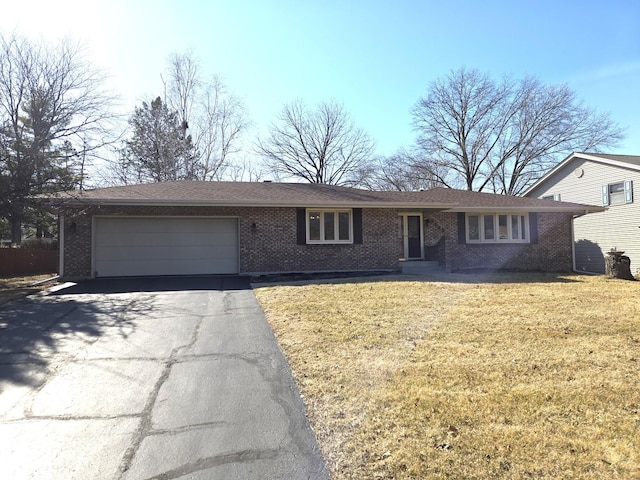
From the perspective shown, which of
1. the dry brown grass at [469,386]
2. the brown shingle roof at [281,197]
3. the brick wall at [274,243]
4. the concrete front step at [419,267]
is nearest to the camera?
the dry brown grass at [469,386]

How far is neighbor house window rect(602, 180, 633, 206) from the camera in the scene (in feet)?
54.2

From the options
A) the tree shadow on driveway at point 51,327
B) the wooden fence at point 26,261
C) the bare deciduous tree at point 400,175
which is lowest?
the tree shadow on driveway at point 51,327

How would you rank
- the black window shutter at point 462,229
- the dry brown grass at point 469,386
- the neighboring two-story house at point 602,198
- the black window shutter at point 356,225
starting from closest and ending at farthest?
the dry brown grass at point 469,386 → the black window shutter at point 356,225 → the black window shutter at point 462,229 → the neighboring two-story house at point 602,198

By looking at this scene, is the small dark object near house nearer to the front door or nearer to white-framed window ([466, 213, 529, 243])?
white-framed window ([466, 213, 529, 243])

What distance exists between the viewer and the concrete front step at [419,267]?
1411cm

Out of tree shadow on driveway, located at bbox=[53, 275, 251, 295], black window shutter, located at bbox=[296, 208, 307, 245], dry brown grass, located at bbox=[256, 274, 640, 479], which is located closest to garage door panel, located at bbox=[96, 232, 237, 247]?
tree shadow on driveway, located at bbox=[53, 275, 251, 295]

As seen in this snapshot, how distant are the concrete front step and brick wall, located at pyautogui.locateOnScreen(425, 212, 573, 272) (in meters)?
0.49

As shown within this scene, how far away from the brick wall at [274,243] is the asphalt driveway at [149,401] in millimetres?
5689

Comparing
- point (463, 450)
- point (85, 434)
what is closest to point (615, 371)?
point (463, 450)

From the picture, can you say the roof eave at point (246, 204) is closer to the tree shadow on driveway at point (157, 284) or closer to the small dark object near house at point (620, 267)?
the tree shadow on driveway at point (157, 284)

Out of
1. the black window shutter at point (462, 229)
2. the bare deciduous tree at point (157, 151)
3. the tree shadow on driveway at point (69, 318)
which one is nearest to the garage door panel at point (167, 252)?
the tree shadow on driveway at point (69, 318)

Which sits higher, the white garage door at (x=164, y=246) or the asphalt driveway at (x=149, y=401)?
the white garage door at (x=164, y=246)

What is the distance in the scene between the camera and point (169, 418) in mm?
3244

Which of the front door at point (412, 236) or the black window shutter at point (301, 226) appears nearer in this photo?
the black window shutter at point (301, 226)
